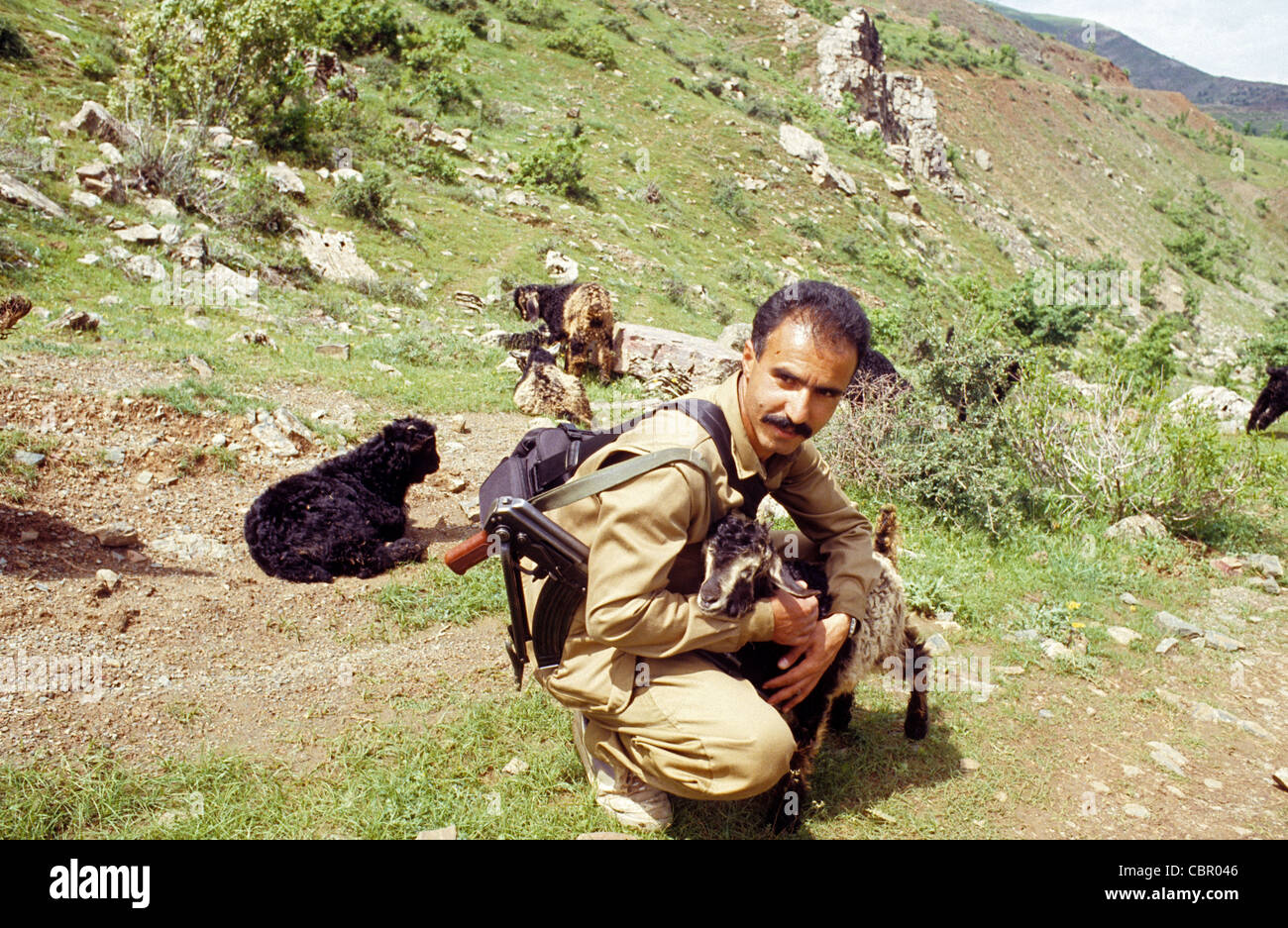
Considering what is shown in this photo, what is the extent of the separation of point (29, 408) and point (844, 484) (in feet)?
18.8

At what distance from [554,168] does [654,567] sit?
14983 mm

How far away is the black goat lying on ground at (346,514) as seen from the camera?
163 inches

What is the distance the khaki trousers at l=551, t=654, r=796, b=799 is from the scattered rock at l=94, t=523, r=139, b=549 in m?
3.12

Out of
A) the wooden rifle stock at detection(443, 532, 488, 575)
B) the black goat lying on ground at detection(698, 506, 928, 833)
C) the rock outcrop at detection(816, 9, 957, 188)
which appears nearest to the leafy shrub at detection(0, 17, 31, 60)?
the wooden rifle stock at detection(443, 532, 488, 575)

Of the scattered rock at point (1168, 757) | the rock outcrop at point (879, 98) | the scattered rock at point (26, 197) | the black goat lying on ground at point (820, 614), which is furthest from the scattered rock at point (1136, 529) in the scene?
the rock outcrop at point (879, 98)

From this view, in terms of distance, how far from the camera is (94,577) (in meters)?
3.61

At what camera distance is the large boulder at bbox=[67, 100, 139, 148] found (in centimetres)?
1001

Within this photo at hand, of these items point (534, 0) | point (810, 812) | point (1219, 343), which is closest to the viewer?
point (810, 812)

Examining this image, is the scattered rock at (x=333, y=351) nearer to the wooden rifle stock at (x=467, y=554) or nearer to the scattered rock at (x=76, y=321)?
the scattered rock at (x=76, y=321)

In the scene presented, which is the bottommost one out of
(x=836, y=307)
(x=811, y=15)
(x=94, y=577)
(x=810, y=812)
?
(x=94, y=577)

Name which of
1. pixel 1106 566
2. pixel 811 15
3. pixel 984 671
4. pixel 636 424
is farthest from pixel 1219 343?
pixel 636 424

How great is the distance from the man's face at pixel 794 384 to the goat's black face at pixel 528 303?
6.84 meters

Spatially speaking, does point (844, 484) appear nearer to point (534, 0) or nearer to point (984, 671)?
point (984, 671)
